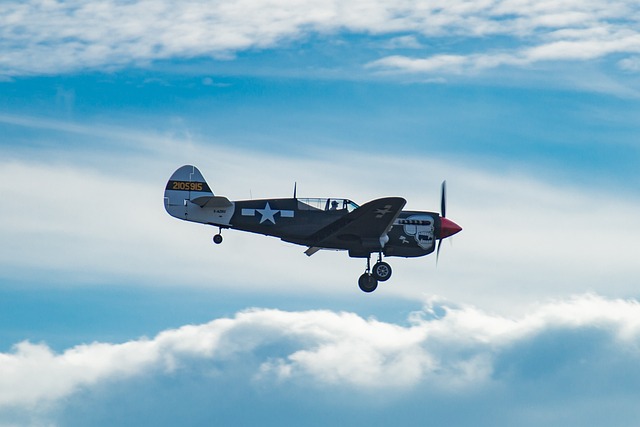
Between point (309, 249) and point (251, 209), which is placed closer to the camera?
point (251, 209)

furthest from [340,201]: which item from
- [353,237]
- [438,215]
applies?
[438,215]

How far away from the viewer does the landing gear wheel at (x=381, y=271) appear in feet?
137

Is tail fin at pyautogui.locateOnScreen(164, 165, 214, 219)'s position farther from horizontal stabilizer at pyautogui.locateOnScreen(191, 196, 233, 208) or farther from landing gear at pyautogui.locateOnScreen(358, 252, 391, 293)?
landing gear at pyautogui.locateOnScreen(358, 252, 391, 293)

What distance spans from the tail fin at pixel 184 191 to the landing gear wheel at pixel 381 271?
7.36m

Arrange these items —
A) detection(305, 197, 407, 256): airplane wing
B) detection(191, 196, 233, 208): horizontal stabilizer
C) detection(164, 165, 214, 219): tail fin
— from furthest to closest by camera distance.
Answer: detection(164, 165, 214, 219): tail fin
detection(191, 196, 233, 208): horizontal stabilizer
detection(305, 197, 407, 256): airplane wing

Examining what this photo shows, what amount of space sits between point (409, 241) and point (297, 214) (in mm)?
4725

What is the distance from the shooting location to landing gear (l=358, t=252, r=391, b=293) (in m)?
41.7

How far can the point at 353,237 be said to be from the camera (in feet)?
136

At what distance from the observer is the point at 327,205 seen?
41.7m

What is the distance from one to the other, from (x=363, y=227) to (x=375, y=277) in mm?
2308

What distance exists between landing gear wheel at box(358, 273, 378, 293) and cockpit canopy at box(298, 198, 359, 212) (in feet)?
9.38

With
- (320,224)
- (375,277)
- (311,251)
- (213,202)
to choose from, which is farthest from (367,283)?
(213,202)

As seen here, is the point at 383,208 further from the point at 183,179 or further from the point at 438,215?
the point at 183,179

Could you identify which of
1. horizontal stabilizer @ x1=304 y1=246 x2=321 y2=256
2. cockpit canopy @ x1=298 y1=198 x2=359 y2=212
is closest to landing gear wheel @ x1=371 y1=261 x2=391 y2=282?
cockpit canopy @ x1=298 y1=198 x2=359 y2=212
